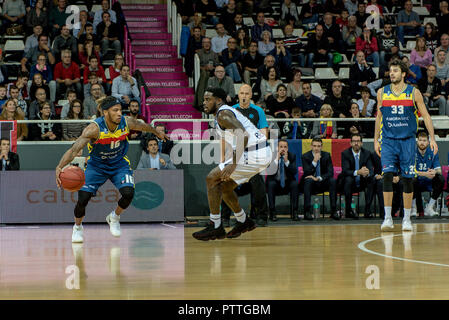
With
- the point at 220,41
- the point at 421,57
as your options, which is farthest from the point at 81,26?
the point at 421,57

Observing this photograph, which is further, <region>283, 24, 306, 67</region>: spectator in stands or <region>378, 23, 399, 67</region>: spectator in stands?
<region>378, 23, 399, 67</region>: spectator in stands

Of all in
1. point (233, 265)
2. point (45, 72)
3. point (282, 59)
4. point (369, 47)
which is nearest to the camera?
point (233, 265)

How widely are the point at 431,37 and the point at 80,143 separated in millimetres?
12377

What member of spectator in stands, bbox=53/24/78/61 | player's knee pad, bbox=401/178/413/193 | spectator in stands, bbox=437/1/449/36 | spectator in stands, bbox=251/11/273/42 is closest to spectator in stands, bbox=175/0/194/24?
spectator in stands, bbox=251/11/273/42

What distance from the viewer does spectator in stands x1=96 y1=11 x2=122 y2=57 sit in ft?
57.0

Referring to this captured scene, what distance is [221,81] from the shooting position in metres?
15.7

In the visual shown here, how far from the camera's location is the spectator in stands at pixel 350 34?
18.8 m

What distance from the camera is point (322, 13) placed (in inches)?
788

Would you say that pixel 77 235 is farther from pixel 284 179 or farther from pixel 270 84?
pixel 270 84

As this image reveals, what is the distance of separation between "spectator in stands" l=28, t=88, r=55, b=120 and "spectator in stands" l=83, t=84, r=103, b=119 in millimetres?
657

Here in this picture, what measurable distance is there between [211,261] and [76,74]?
30.6 feet

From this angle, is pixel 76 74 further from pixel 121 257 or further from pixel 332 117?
pixel 121 257

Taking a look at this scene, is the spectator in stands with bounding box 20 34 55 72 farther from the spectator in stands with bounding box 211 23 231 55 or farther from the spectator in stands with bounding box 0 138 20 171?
the spectator in stands with bounding box 211 23 231 55

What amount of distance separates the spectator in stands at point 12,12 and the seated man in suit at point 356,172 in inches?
356
